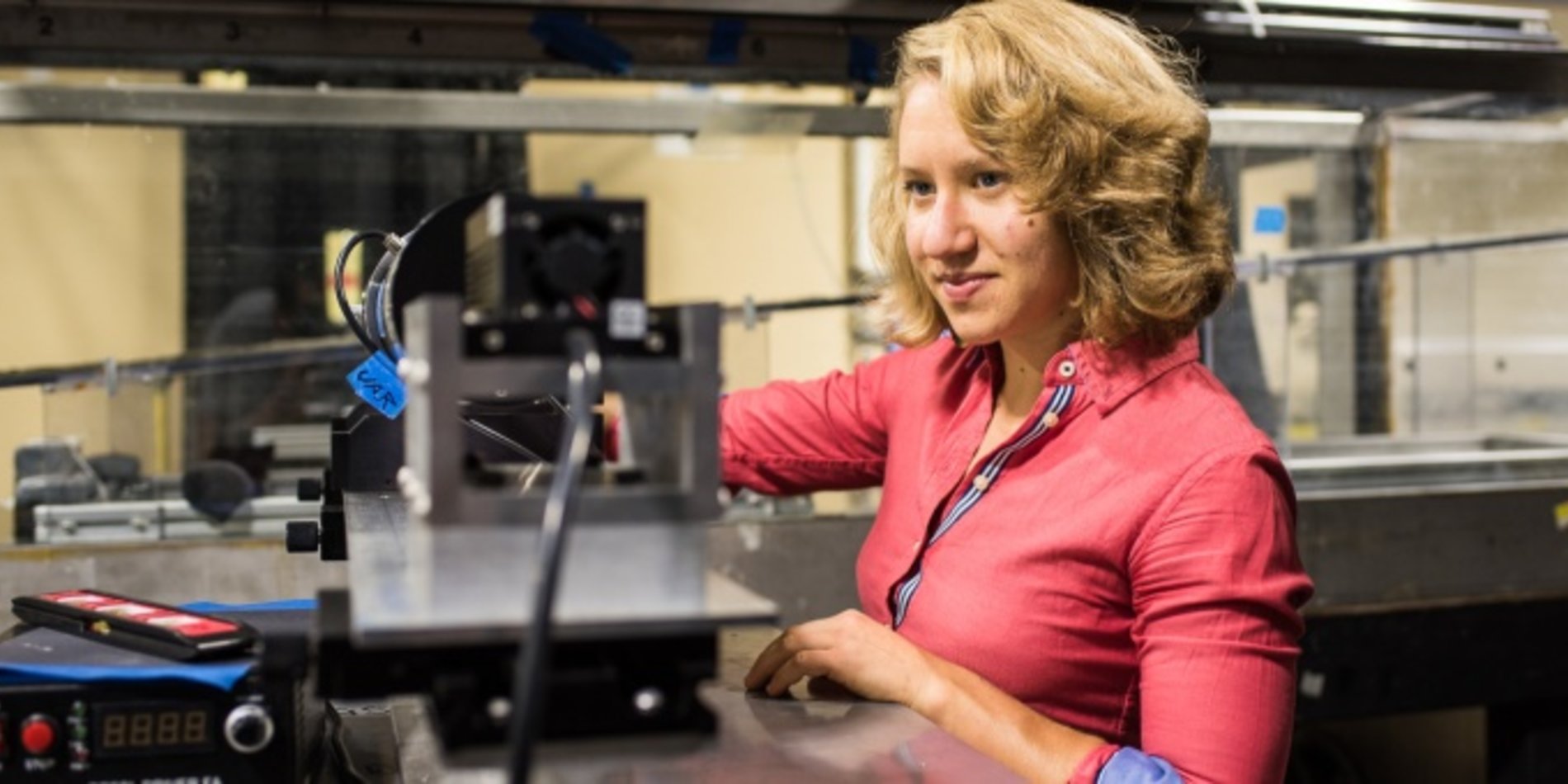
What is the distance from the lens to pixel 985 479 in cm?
124

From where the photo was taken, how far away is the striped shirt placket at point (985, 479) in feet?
4.02

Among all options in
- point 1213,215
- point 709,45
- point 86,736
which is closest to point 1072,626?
point 1213,215

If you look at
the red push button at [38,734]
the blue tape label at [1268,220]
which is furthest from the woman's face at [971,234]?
the blue tape label at [1268,220]

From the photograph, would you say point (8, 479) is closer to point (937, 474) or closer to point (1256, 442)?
point (937, 474)

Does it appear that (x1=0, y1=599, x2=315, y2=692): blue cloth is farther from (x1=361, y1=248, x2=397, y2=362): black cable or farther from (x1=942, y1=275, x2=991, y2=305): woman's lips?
(x1=942, y1=275, x2=991, y2=305): woman's lips

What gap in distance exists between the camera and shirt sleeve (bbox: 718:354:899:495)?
5.04 feet

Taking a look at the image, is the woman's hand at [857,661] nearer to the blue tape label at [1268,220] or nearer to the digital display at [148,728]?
the digital display at [148,728]

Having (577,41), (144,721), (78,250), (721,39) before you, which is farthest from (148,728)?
(78,250)

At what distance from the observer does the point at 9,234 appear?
223 cm

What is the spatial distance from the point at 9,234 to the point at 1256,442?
1.91 meters

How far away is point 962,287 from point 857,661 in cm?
32

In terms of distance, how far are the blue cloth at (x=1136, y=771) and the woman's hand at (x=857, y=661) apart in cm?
13

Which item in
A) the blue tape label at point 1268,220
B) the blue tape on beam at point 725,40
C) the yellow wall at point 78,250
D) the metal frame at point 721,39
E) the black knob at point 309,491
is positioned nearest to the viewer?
the black knob at point 309,491

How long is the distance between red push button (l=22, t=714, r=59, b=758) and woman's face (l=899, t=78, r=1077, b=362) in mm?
713
